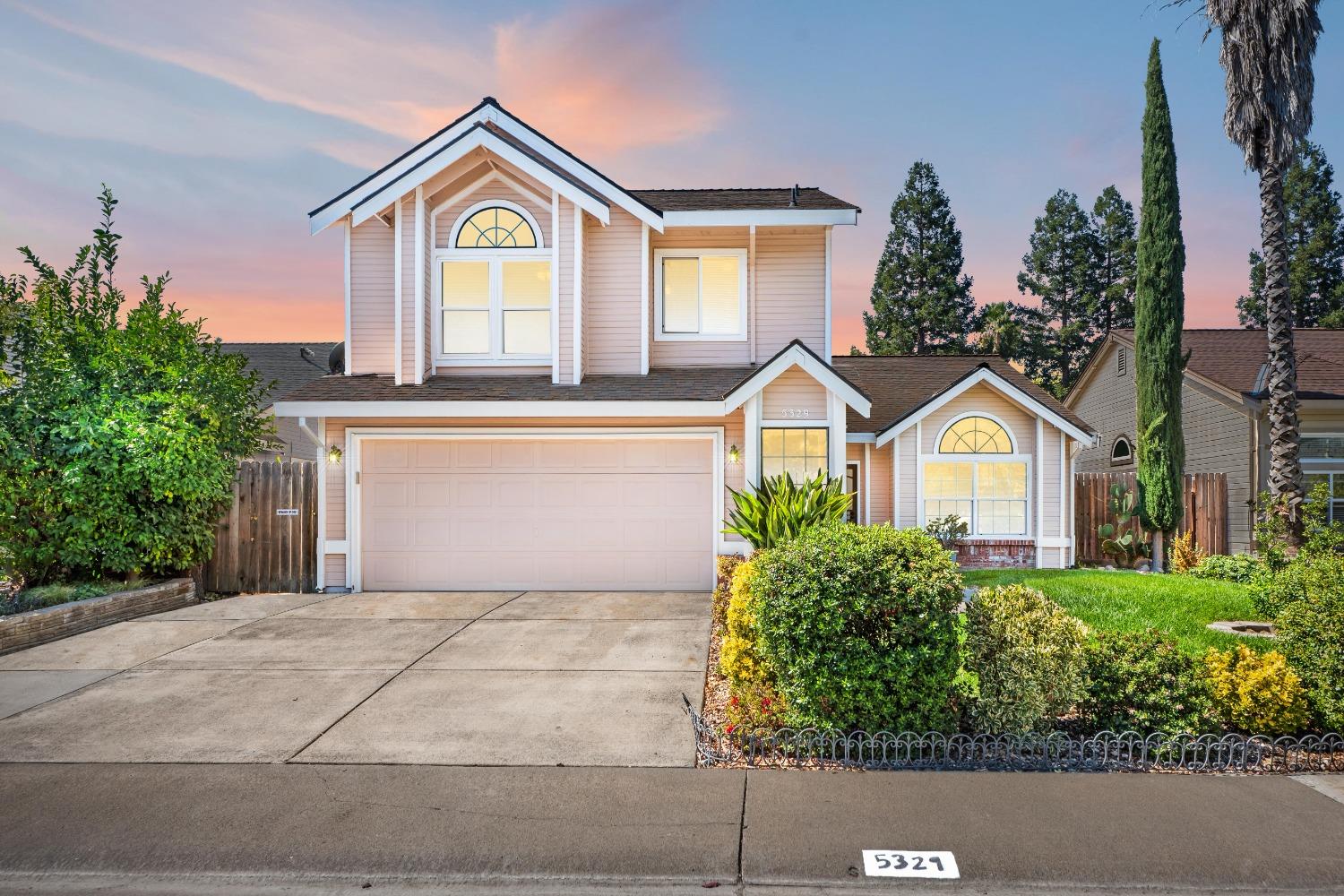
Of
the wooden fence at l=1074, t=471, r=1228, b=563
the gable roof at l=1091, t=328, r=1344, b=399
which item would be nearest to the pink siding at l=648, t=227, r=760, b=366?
the wooden fence at l=1074, t=471, r=1228, b=563

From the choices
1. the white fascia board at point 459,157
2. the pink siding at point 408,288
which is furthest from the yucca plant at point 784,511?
the pink siding at point 408,288

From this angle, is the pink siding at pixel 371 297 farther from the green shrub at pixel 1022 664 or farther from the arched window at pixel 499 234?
the green shrub at pixel 1022 664

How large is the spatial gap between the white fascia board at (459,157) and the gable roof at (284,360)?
44.5ft

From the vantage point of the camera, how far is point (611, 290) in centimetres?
1279

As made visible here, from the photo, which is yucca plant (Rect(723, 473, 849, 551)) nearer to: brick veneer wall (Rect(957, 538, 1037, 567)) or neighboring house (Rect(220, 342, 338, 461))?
brick veneer wall (Rect(957, 538, 1037, 567))

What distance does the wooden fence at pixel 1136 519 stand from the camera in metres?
15.1

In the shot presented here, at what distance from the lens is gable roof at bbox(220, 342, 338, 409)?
24109mm

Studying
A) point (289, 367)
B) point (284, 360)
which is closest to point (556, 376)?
point (289, 367)

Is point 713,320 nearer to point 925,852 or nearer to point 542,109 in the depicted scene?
point 542,109

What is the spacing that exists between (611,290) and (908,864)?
10.3 m

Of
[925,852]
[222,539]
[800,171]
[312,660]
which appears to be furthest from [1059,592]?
[222,539]

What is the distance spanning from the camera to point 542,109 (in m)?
15.7

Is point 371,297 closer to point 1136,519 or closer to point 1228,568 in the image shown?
point 1136,519

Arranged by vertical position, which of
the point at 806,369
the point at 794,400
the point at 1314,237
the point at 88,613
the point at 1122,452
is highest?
the point at 1314,237
